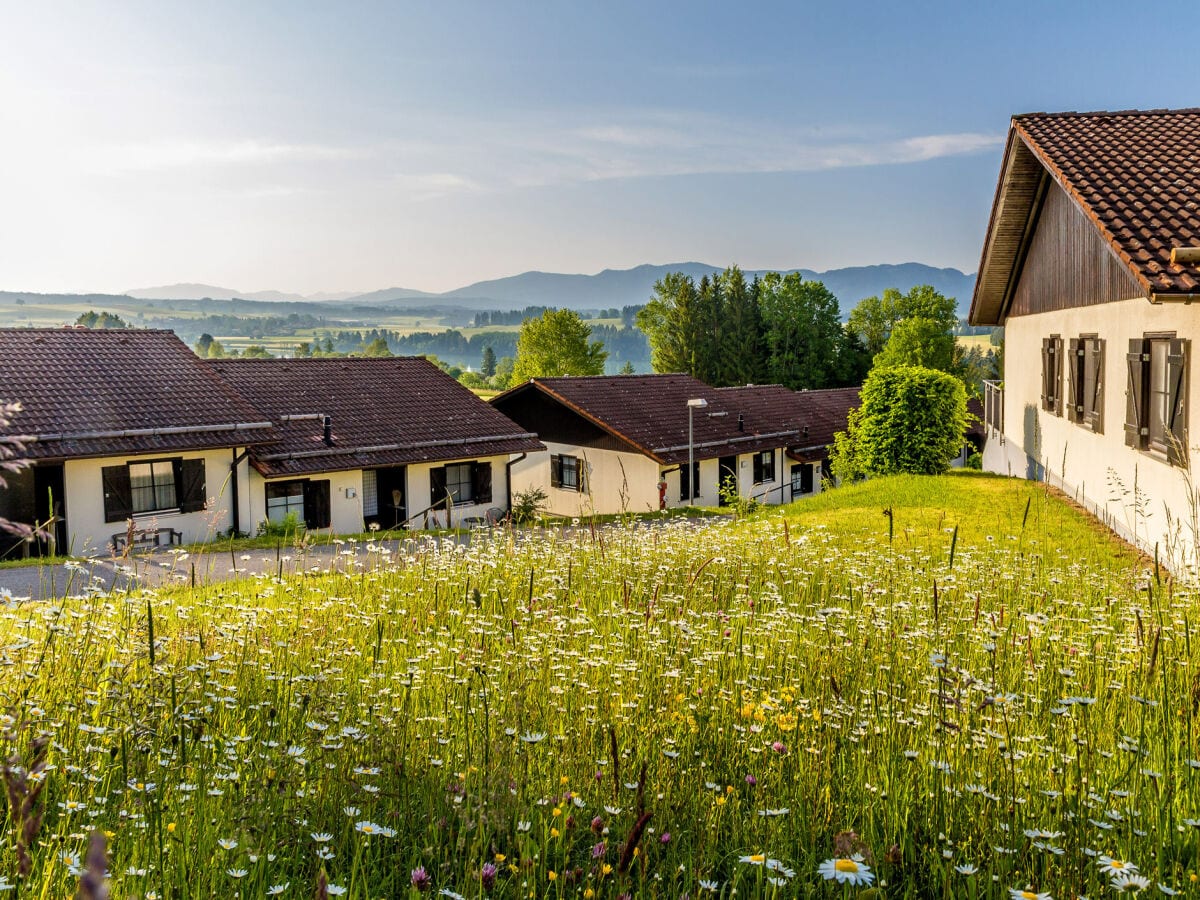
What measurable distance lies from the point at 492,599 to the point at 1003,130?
51.9 ft

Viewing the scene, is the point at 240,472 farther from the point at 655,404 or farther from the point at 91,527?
the point at 655,404

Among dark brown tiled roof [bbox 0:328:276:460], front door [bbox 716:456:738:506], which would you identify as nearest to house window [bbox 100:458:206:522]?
dark brown tiled roof [bbox 0:328:276:460]

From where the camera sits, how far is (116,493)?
80.0 ft

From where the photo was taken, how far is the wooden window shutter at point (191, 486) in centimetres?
2566

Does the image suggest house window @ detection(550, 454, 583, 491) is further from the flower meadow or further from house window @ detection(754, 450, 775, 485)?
the flower meadow

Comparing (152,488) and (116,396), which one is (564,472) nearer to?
(152,488)

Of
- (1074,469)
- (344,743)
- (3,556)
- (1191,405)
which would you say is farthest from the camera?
(3,556)

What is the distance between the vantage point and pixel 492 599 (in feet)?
26.9

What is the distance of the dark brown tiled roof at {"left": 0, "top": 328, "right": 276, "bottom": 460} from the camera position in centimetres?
2431

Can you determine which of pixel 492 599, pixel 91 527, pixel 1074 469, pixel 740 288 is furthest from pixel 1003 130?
pixel 740 288

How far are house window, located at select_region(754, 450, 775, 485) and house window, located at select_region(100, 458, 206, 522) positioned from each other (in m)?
22.2

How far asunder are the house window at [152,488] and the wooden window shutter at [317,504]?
3041 mm

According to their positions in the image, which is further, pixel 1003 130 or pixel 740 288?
pixel 740 288

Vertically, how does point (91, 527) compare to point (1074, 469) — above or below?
below
